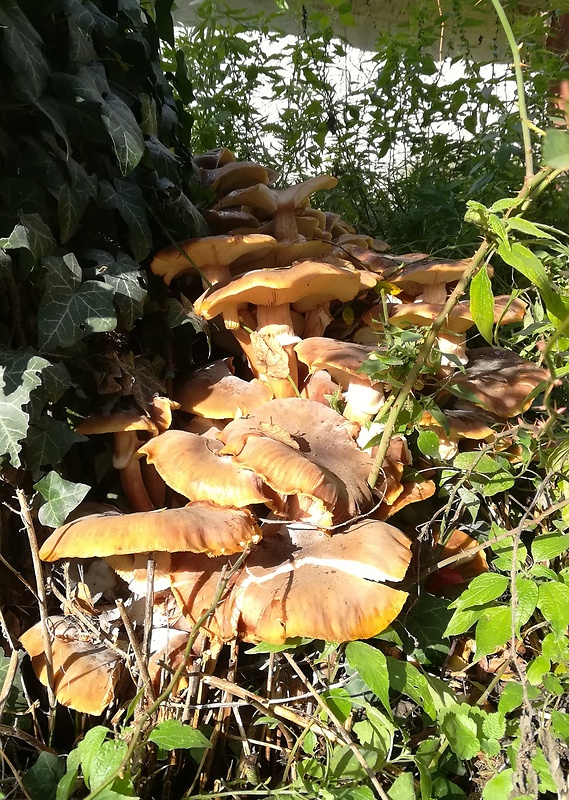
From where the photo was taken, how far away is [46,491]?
1.88 meters

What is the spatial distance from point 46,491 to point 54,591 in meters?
0.39

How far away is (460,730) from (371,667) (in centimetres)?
39

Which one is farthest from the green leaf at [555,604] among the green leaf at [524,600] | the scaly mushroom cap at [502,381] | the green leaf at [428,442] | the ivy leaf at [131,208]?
the ivy leaf at [131,208]

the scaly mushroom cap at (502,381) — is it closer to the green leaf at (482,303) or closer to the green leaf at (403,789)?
Answer: the green leaf at (482,303)

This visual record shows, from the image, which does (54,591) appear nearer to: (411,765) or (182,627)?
(182,627)

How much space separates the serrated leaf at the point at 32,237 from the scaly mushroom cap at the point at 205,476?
0.78m

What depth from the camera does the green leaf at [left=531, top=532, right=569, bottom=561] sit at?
5.49 ft

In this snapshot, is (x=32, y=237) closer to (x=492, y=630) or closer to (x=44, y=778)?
(x=44, y=778)

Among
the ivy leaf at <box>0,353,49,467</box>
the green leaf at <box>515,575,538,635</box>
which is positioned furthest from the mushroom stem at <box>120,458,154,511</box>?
the green leaf at <box>515,575,538,635</box>

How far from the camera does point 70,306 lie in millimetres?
1900

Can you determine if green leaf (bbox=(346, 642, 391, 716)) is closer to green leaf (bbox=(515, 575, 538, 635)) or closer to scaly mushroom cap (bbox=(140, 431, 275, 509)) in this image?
green leaf (bbox=(515, 575, 538, 635))

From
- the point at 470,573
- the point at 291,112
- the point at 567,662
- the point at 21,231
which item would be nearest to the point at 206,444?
the point at 21,231

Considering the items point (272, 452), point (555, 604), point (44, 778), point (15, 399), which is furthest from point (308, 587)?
point (15, 399)

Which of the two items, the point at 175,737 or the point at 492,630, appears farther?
the point at 492,630
